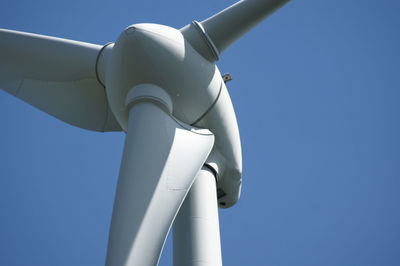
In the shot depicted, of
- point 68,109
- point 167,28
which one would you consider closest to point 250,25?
point 167,28

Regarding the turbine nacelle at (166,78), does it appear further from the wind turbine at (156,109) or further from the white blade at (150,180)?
the white blade at (150,180)

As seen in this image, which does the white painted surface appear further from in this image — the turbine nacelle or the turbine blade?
the turbine blade

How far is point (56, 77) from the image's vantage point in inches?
286

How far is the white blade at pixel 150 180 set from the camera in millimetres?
4242

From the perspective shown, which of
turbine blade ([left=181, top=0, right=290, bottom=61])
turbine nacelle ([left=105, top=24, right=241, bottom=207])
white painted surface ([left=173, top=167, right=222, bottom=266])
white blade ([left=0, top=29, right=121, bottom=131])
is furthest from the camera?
white blade ([left=0, top=29, right=121, bottom=131])

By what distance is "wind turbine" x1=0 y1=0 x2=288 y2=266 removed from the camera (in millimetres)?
4656

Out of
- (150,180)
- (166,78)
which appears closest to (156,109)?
(166,78)

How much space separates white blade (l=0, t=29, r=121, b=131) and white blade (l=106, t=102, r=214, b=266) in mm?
2006

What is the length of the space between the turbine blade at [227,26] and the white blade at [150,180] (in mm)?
1299

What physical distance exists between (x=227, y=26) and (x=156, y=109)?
176 centimetres

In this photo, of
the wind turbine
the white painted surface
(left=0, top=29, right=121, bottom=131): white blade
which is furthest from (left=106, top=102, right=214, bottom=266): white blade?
(left=0, top=29, right=121, bottom=131): white blade

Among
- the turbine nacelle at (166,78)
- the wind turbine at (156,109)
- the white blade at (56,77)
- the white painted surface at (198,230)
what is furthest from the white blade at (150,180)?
the white blade at (56,77)

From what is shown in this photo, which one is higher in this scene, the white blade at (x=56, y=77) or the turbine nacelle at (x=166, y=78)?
the white blade at (x=56, y=77)

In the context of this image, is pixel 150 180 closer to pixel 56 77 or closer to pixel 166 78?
pixel 166 78
